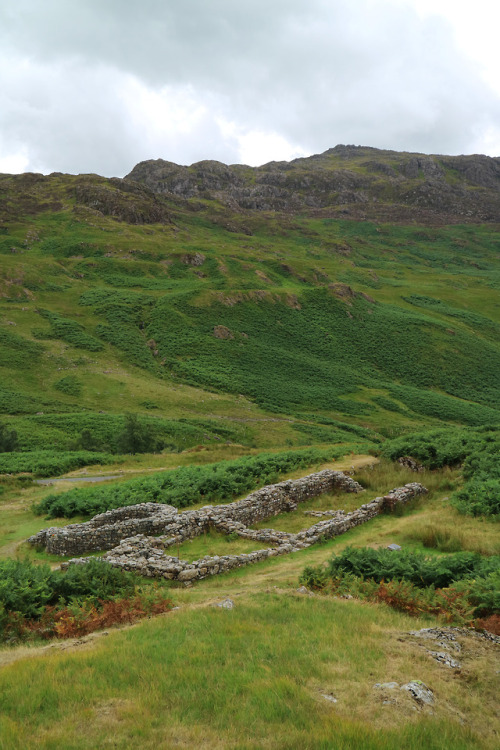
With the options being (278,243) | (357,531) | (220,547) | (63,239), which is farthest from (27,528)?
(278,243)

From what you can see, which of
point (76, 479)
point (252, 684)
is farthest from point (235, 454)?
point (252, 684)

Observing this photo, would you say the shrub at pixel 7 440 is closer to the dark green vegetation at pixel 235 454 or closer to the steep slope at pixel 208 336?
the steep slope at pixel 208 336

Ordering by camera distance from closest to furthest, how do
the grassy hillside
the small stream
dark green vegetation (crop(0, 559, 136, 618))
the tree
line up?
1. dark green vegetation (crop(0, 559, 136, 618))
2. the small stream
3. the tree
4. the grassy hillside

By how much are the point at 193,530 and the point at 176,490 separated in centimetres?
517

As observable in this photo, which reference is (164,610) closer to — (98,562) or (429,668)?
(98,562)

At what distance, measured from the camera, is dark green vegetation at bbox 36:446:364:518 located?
22.3 metres

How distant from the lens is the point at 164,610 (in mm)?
10891

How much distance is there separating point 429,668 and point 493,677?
1.03 m

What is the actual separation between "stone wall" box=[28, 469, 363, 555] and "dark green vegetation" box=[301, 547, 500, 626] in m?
6.38

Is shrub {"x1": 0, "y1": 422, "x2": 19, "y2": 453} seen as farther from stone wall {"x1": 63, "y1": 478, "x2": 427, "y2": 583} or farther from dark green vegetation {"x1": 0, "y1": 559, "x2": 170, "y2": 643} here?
dark green vegetation {"x1": 0, "y1": 559, "x2": 170, "y2": 643}

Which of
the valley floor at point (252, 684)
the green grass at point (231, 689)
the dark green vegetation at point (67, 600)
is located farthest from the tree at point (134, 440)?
the green grass at point (231, 689)

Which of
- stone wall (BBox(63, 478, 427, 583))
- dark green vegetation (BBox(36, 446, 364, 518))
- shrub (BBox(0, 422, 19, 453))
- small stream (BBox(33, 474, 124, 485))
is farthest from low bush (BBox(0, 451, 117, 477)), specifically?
stone wall (BBox(63, 478, 427, 583))

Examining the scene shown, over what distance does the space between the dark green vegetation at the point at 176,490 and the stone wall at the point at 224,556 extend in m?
3.63

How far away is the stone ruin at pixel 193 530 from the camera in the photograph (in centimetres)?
1485
